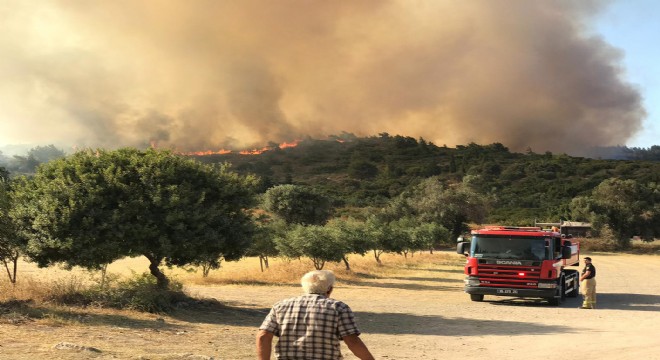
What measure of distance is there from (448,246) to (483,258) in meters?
74.4

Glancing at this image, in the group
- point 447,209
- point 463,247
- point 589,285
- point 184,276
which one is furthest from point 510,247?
point 447,209

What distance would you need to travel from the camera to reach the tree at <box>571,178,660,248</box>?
103 meters

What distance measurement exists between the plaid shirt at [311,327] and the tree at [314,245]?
104ft

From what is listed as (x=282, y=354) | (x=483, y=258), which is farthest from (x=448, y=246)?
(x=282, y=354)

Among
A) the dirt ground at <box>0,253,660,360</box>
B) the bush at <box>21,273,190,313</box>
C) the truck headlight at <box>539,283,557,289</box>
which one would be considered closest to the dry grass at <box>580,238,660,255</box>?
the dirt ground at <box>0,253,660,360</box>

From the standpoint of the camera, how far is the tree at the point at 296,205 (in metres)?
76.4

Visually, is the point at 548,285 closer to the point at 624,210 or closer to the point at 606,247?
the point at 606,247

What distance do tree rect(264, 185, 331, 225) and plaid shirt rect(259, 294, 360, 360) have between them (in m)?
69.5

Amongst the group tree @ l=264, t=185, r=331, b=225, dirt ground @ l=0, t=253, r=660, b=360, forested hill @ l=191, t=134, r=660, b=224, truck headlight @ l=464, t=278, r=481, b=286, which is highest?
forested hill @ l=191, t=134, r=660, b=224

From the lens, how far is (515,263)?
25875mm

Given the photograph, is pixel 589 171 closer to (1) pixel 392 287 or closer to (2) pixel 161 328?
(1) pixel 392 287

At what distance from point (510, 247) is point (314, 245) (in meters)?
14.2

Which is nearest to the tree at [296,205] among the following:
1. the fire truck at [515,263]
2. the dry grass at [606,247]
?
the dry grass at [606,247]

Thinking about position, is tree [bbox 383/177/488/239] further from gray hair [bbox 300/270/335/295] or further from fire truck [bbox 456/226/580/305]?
gray hair [bbox 300/270/335/295]
